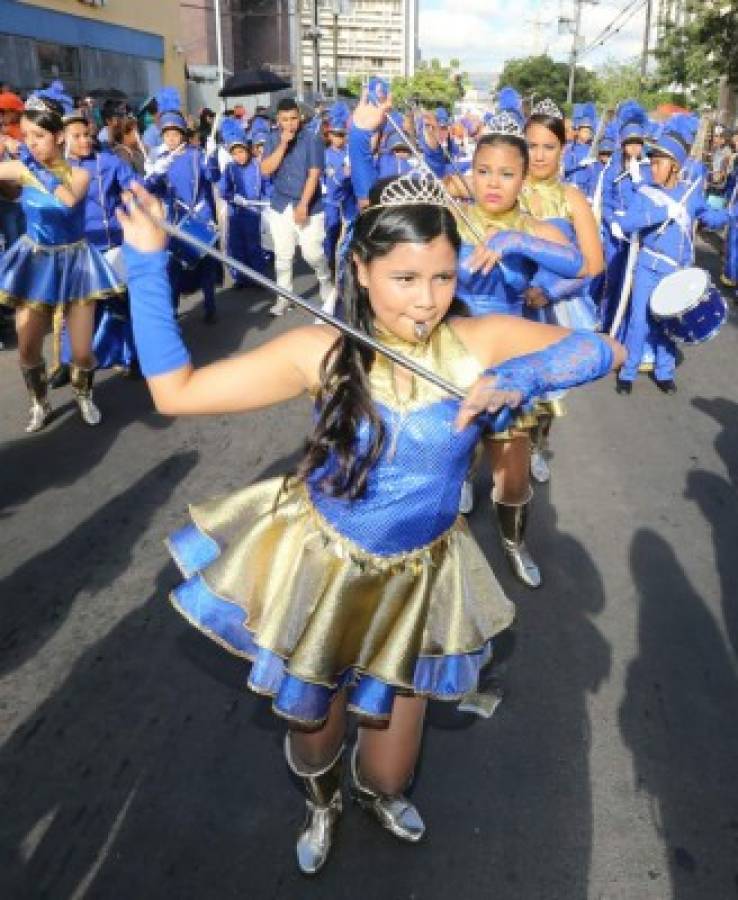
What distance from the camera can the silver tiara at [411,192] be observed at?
6.27ft

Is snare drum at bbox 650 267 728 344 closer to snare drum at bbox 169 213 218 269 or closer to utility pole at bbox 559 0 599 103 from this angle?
snare drum at bbox 169 213 218 269

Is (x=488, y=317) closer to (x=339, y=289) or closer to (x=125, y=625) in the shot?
(x=339, y=289)

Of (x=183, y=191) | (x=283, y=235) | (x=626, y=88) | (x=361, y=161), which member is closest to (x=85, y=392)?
(x=361, y=161)

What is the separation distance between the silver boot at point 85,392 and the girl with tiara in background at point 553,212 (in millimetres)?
3217

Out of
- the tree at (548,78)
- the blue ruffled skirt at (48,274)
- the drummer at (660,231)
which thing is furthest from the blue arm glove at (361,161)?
the tree at (548,78)

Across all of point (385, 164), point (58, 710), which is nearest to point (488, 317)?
point (58, 710)

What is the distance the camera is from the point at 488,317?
83.1 inches

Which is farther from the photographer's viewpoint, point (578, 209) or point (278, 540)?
point (578, 209)

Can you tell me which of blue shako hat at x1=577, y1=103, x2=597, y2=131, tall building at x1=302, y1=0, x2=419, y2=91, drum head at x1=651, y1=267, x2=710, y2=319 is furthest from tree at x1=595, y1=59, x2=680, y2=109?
tall building at x1=302, y1=0, x2=419, y2=91

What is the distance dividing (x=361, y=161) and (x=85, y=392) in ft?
10.5

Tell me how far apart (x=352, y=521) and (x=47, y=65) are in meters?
25.4

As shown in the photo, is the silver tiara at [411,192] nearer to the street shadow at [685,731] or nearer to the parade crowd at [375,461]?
the parade crowd at [375,461]

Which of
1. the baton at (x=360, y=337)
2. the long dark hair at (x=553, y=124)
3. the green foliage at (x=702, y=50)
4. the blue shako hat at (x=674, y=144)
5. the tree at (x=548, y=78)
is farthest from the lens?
the tree at (x=548, y=78)

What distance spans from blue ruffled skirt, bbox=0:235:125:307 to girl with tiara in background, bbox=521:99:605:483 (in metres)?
3.11
